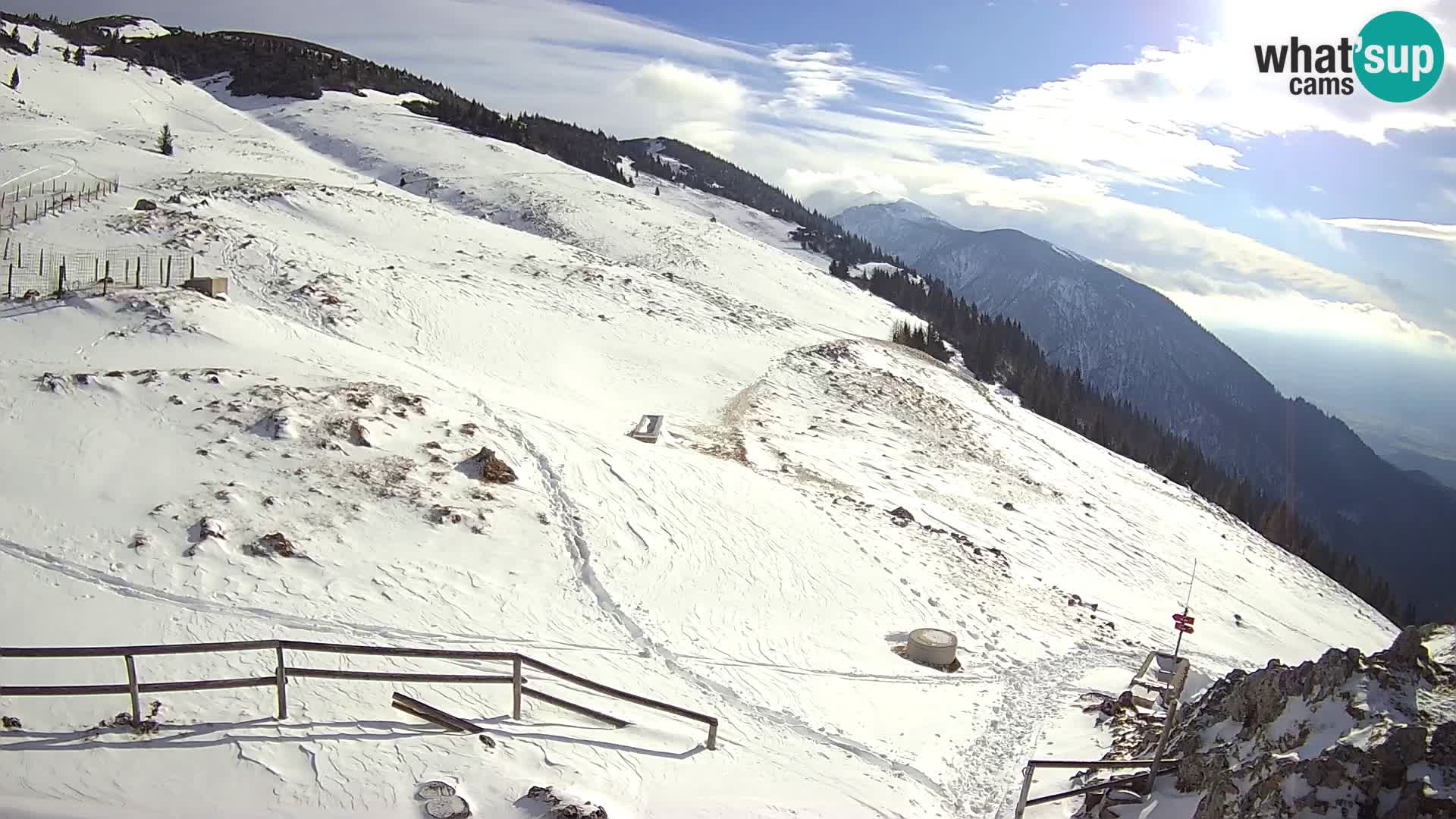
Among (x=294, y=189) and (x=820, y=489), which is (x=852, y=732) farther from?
(x=294, y=189)

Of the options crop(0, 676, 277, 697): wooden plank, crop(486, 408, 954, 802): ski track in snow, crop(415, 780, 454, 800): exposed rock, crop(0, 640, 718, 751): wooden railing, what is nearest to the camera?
crop(0, 676, 277, 697): wooden plank

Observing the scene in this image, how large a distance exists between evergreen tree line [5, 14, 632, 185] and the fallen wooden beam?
91470 millimetres

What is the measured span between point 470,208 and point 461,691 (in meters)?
55.9

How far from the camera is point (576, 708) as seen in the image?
10461 millimetres

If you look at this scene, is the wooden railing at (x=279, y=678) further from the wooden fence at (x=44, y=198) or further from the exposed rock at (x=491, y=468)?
the wooden fence at (x=44, y=198)

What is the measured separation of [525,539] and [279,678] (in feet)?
26.5

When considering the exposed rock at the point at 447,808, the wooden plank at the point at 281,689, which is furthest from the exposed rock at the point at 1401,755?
the wooden plank at the point at 281,689

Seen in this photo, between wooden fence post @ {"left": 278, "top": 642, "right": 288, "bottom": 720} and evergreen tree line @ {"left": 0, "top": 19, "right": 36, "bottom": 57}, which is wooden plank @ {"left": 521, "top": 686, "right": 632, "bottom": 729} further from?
evergreen tree line @ {"left": 0, "top": 19, "right": 36, "bottom": 57}

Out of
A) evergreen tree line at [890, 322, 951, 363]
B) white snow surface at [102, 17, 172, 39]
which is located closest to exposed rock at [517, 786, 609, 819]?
evergreen tree line at [890, 322, 951, 363]

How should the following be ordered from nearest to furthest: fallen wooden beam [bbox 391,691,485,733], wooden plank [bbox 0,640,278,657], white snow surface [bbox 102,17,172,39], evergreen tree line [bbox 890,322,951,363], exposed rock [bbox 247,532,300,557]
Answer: wooden plank [bbox 0,640,278,657], fallen wooden beam [bbox 391,691,485,733], exposed rock [bbox 247,532,300,557], evergreen tree line [bbox 890,322,951,363], white snow surface [bbox 102,17,172,39]

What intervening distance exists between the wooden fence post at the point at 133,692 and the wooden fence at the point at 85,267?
64.9 feet

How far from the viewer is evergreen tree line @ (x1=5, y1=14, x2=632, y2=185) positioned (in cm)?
9369

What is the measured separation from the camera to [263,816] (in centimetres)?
767

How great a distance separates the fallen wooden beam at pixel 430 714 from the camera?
9.55 metres
